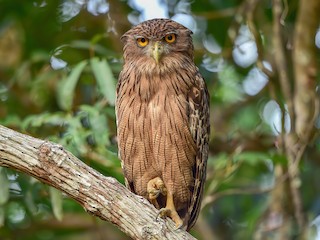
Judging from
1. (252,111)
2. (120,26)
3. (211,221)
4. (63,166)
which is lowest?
(211,221)

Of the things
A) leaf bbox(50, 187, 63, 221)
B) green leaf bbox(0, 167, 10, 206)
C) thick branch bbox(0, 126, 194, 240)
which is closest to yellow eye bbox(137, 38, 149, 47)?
leaf bbox(50, 187, 63, 221)

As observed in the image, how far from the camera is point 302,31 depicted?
20.8 feet

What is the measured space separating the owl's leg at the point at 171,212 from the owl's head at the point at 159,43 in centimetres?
81

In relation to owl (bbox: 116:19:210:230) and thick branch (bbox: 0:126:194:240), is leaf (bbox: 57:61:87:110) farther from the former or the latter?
thick branch (bbox: 0:126:194:240)

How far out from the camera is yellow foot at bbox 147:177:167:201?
5.28 meters

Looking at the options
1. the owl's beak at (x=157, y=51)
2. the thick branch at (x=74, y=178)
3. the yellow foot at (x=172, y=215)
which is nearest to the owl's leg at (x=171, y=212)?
the yellow foot at (x=172, y=215)

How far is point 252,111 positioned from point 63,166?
385 cm

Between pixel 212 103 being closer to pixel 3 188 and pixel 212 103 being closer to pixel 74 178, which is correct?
pixel 3 188

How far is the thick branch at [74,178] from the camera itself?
4195mm

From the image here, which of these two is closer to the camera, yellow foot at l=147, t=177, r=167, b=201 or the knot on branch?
the knot on branch

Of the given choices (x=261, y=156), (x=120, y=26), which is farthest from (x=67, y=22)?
(x=261, y=156)

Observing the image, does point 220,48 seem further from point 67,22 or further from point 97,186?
point 97,186

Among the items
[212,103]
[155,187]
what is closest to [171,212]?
[155,187]

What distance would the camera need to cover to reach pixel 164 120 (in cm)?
511
